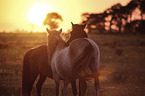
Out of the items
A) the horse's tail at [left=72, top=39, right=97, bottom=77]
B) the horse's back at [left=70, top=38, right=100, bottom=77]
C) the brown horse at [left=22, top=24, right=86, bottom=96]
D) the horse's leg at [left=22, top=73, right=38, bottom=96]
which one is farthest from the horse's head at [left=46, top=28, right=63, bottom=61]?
the horse's leg at [left=22, top=73, right=38, bottom=96]

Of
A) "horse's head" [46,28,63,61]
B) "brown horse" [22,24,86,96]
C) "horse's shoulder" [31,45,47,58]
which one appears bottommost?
"brown horse" [22,24,86,96]

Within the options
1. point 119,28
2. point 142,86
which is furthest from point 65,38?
point 119,28

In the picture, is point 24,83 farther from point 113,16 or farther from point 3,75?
point 113,16

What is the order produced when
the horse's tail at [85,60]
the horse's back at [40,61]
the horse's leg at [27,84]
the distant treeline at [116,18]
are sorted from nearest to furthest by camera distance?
the horse's tail at [85,60]
the horse's back at [40,61]
the horse's leg at [27,84]
the distant treeline at [116,18]

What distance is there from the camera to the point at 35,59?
766 centimetres

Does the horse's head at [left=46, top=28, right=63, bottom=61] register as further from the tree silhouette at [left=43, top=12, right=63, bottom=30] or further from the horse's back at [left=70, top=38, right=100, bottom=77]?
the tree silhouette at [left=43, top=12, right=63, bottom=30]

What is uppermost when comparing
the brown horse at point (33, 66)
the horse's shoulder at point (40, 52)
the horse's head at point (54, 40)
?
the horse's head at point (54, 40)

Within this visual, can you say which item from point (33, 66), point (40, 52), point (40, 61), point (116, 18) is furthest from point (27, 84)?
point (116, 18)

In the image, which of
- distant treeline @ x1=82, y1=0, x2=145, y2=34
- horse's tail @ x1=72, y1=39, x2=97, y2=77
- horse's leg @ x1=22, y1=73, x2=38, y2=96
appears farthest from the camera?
distant treeline @ x1=82, y1=0, x2=145, y2=34

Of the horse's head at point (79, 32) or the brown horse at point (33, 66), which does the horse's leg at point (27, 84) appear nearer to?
the brown horse at point (33, 66)

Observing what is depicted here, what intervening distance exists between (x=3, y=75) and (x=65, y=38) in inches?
204

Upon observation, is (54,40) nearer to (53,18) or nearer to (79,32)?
(79,32)

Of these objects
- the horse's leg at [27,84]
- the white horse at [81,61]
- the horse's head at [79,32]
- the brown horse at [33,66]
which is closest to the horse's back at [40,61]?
the brown horse at [33,66]

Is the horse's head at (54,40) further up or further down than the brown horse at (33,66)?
further up
